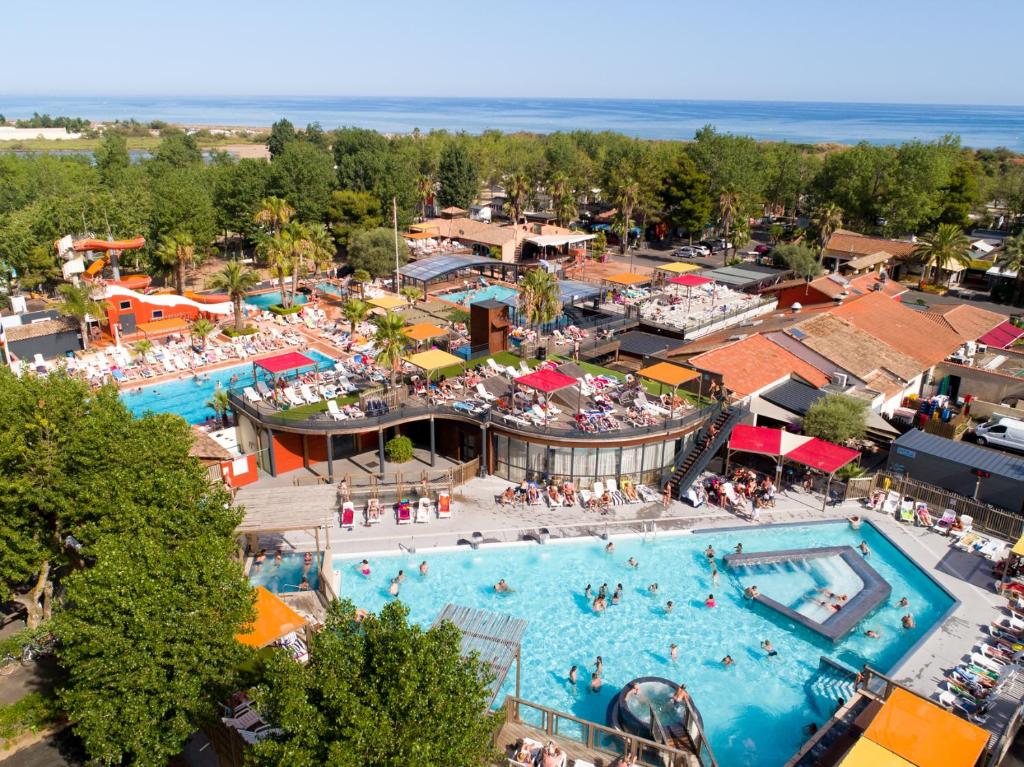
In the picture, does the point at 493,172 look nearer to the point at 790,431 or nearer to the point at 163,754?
the point at 790,431

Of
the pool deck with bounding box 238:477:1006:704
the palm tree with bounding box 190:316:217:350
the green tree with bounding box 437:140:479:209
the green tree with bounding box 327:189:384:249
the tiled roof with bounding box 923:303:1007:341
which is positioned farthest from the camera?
the green tree with bounding box 437:140:479:209

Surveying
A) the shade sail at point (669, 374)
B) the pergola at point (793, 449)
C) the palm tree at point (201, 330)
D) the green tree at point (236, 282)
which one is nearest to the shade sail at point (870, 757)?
the pergola at point (793, 449)

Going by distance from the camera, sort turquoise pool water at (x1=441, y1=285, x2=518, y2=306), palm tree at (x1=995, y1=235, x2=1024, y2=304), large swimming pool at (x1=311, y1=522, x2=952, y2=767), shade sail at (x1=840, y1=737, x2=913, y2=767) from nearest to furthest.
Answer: shade sail at (x1=840, y1=737, x2=913, y2=767) < large swimming pool at (x1=311, y1=522, x2=952, y2=767) < turquoise pool water at (x1=441, y1=285, x2=518, y2=306) < palm tree at (x1=995, y1=235, x2=1024, y2=304)

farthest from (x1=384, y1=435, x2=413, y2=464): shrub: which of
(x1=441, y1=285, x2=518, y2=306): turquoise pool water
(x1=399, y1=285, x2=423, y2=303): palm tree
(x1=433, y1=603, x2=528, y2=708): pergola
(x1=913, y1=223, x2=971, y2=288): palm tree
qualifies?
(x1=913, y1=223, x2=971, y2=288): palm tree

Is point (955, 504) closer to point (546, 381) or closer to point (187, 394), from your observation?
point (546, 381)

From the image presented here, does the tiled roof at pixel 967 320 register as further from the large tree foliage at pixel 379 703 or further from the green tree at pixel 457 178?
the green tree at pixel 457 178

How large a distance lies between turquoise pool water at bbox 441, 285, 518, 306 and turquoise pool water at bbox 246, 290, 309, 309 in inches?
446

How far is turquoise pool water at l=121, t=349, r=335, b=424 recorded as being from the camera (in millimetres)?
36812

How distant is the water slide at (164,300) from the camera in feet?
151

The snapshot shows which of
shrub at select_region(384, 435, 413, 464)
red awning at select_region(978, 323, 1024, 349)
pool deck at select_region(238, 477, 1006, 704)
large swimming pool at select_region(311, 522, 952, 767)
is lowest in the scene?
large swimming pool at select_region(311, 522, 952, 767)

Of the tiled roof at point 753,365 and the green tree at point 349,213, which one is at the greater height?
the green tree at point 349,213

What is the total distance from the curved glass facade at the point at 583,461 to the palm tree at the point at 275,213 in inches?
1547

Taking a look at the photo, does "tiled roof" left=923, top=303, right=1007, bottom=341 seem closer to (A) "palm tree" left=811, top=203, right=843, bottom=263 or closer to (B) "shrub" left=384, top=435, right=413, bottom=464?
(A) "palm tree" left=811, top=203, right=843, bottom=263

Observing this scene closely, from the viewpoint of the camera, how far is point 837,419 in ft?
96.0
